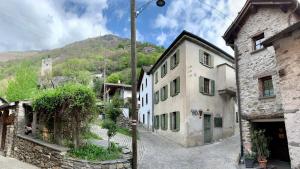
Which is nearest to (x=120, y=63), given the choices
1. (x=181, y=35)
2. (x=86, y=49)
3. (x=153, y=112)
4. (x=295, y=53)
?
(x=86, y=49)

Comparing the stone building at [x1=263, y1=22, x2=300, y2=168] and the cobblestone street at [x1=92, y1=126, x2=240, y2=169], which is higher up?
the stone building at [x1=263, y1=22, x2=300, y2=168]

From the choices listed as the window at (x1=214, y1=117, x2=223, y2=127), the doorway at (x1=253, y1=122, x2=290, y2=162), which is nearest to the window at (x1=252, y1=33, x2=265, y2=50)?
the doorway at (x1=253, y1=122, x2=290, y2=162)

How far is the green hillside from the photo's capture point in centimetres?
4943

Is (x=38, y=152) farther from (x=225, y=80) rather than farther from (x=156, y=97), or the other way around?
(x=156, y=97)

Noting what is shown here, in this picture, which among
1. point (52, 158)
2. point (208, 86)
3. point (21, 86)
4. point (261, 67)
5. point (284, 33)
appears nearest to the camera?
point (284, 33)

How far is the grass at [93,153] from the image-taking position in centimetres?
915

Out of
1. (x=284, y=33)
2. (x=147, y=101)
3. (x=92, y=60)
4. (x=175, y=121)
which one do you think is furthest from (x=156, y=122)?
(x=92, y=60)

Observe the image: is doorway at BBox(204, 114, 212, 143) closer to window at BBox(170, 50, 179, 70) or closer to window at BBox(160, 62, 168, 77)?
window at BBox(170, 50, 179, 70)

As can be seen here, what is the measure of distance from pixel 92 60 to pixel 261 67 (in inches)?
1920

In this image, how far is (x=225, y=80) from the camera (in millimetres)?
19359

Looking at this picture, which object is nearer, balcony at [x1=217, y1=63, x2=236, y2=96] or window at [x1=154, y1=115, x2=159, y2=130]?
balcony at [x1=217, y1=63, x2=236, y2=96]

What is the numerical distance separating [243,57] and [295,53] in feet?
17.6

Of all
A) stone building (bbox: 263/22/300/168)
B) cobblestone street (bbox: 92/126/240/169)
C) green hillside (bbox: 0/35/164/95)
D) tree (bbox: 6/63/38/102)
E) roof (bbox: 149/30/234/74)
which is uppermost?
green hillside (bbox: 0/35/164/95)

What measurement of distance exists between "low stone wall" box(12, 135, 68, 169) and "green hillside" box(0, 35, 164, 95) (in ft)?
99.3
